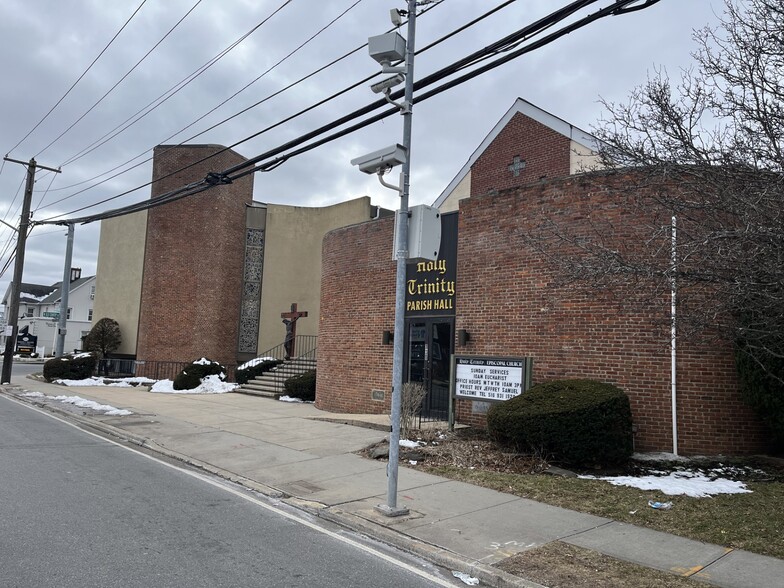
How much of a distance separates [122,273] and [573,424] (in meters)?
29.2

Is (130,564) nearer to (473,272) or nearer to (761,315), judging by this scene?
(761,315)

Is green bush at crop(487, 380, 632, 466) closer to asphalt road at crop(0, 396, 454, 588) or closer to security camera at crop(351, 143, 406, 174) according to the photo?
asphalt road at crop(0, 396, 454, 588)

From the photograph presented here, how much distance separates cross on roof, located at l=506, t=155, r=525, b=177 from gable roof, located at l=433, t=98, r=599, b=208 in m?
1.32

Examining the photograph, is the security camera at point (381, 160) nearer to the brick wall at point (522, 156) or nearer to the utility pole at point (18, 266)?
the brick wall at point (522, 156)

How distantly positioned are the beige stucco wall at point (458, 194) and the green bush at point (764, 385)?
14175mm

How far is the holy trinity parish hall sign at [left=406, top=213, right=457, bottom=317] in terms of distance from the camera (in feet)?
43.9

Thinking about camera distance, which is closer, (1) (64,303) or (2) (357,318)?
(2) (357,318)

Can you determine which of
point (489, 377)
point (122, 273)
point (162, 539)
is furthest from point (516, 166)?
point (122, 273)

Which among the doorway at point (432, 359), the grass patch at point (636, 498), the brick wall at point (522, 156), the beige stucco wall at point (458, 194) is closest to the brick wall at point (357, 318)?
the doorway at point (432, 359)

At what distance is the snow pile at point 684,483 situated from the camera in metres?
7.56

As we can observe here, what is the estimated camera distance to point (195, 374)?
2350 cm

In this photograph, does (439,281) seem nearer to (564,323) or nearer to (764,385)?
(564,323)

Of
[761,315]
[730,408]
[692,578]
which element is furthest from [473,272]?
[692,578]

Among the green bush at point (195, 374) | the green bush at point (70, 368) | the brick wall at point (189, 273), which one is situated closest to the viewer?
the green bush at point (195, 374)
